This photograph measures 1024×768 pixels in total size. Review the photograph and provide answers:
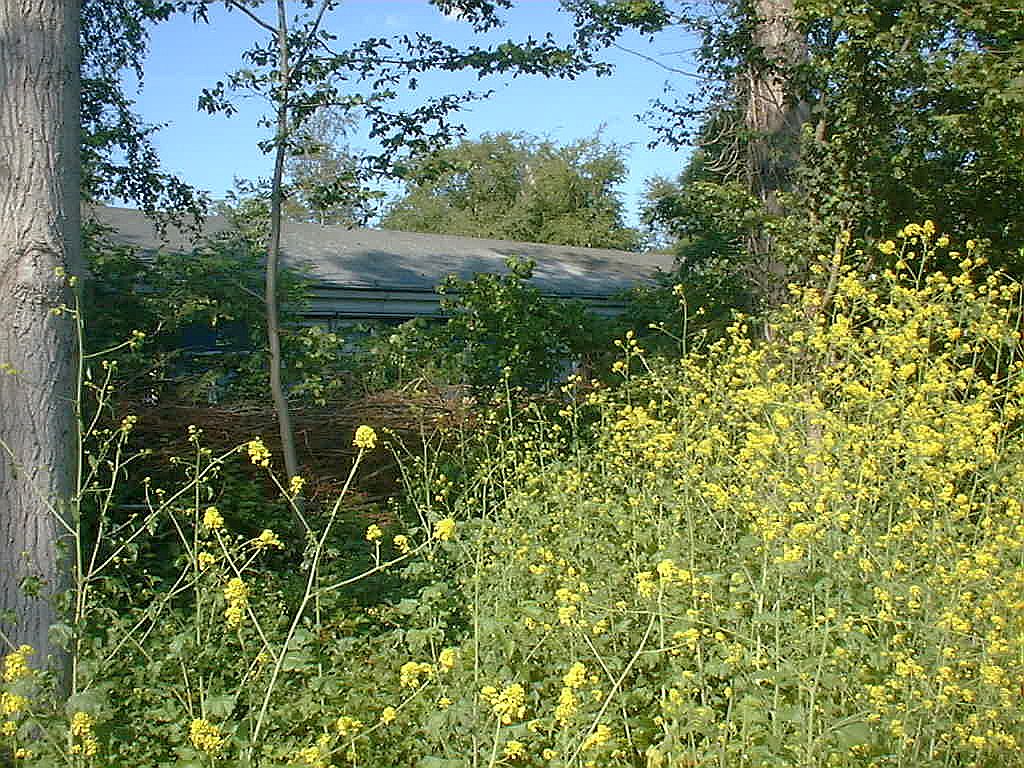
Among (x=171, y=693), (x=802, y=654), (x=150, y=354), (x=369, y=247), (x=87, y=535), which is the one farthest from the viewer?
(x=369, y=247)

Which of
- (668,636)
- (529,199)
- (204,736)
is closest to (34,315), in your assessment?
(204,736)

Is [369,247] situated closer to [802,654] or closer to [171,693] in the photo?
[171,693]

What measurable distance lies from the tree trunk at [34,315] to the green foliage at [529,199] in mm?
32386

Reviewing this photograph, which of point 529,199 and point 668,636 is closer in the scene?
point 668,636

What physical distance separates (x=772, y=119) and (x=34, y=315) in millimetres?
7467

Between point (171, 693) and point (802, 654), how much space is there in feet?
7.70

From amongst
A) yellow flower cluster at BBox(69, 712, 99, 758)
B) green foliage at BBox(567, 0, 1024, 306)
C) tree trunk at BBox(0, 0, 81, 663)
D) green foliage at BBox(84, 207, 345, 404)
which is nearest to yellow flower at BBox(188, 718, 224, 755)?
yellow flower cluster at BBox(69, 712, 99, 758)

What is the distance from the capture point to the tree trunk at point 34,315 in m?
3.88

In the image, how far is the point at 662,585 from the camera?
3.15m

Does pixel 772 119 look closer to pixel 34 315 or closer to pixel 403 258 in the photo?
pixel 403 258

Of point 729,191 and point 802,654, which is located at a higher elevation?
point 729,191

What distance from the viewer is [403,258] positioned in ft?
51.6

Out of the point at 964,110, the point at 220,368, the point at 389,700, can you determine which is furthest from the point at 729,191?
the point at 389,700

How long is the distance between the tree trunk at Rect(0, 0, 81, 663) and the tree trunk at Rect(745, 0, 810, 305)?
668 cm
